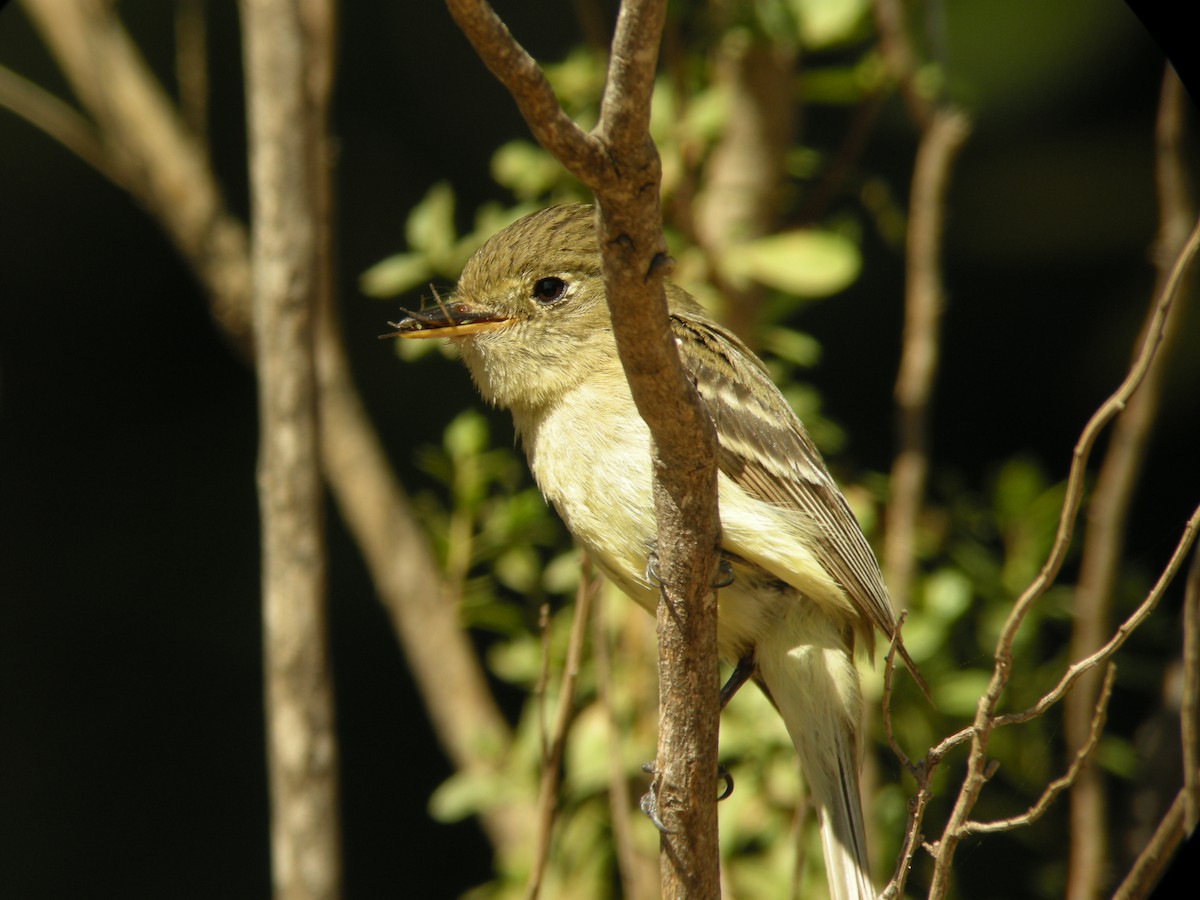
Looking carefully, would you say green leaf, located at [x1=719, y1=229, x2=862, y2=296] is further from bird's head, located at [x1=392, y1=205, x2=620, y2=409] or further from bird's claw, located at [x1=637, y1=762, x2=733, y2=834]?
bird's claw, located at [x1=637, y1=762, x2=733, y2=834]

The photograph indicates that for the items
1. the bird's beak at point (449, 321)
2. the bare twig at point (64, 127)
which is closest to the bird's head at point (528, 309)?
the bird's beak at point (449, 321)

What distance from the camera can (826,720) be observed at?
302 centimetres

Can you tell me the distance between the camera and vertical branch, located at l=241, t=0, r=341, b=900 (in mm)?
3236

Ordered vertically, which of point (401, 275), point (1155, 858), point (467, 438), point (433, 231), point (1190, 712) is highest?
point (433, 231)

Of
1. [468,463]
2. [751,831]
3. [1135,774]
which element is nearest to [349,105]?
[468,463]

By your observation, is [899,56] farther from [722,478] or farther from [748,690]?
[748,690]

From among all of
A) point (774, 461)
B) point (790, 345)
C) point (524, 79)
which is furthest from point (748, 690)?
point (524, 79)

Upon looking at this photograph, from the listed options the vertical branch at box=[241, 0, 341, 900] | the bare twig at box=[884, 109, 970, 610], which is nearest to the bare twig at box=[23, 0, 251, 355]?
the vertical branch at box=[241, 0, 341, 900]

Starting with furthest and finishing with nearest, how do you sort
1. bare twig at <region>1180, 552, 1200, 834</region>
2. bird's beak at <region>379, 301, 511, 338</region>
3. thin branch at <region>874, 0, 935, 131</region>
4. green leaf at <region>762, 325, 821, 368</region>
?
thin branch at <region>874, 0, 935, 131</region> → green leaf at <region>762, 325, 821, 368</region> → bird's beak at <region>379, 301, 511, 338</region> → bare twig at <region>1180, 552, 1200, 834</region>

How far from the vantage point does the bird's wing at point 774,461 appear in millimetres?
2994

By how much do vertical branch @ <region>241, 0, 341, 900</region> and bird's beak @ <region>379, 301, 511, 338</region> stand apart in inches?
11.1

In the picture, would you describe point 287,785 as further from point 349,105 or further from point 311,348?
point 349,105

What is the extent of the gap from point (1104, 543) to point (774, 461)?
110 cm

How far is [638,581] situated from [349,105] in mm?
3792
